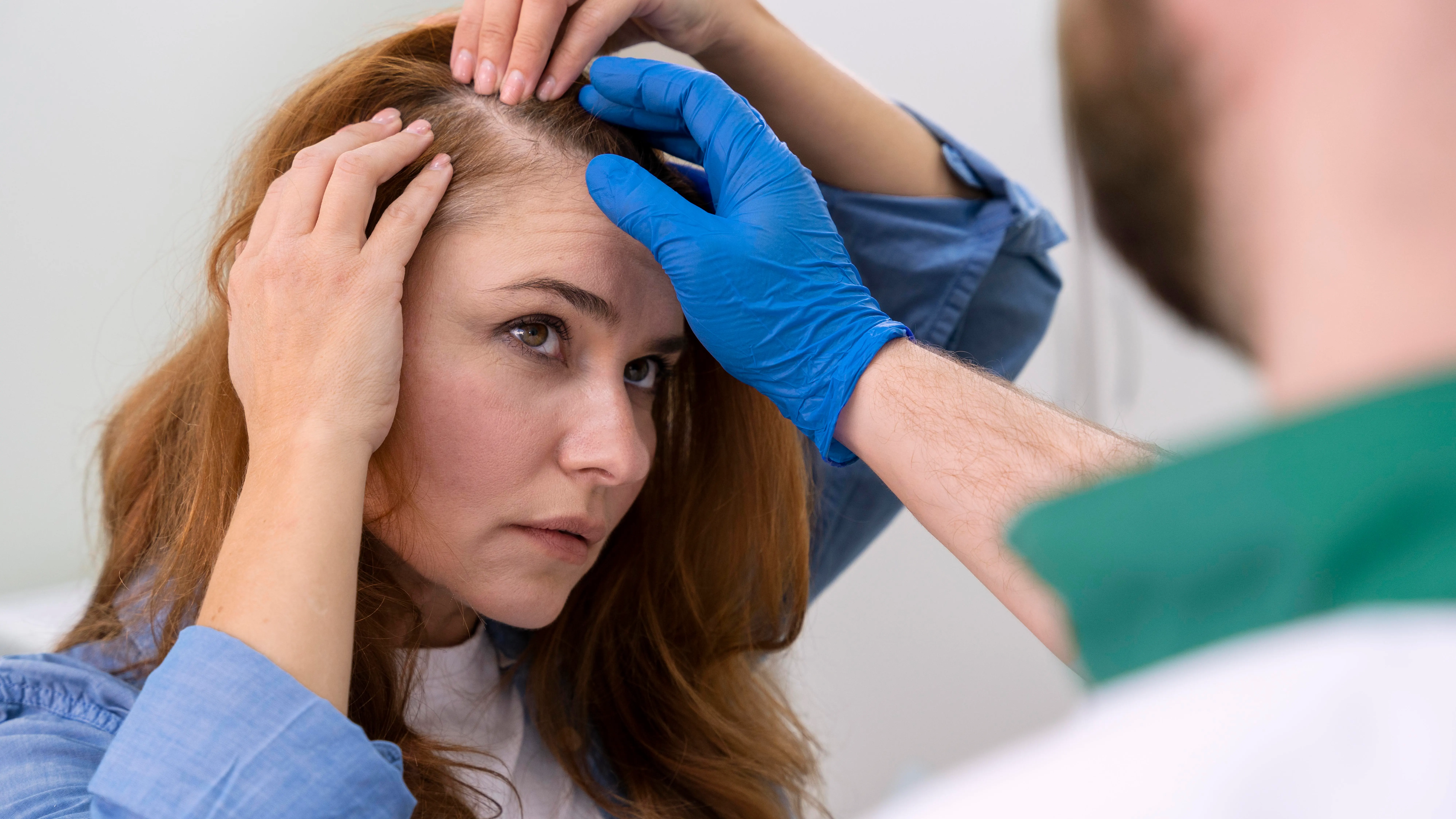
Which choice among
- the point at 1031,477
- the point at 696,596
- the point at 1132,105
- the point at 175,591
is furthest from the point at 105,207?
the point at 1132,105

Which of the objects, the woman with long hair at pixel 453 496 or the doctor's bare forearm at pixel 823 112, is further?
the doctor's bare forearm at pixel 823 112

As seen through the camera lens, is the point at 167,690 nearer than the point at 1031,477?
Yes

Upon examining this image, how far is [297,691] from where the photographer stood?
2.19 ft

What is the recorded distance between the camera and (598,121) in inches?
41.3

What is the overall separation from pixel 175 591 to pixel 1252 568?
0.95 metres

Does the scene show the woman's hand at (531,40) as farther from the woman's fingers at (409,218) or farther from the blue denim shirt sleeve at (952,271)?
the blue denim shirt sleeve at (952,271)

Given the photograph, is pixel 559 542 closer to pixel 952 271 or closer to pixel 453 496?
pixel 453 496

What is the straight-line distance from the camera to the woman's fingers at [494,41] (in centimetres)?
98

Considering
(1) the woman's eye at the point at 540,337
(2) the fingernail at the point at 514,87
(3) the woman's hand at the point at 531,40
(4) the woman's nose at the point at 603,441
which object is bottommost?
(4) the woman's nose at the point at 603,441

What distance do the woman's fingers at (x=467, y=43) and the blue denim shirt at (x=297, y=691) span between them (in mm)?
468

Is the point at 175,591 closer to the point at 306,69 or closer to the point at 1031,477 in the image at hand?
the point at 1031,477

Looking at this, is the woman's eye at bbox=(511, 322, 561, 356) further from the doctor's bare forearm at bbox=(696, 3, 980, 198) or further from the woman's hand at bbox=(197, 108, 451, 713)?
the doctor's bare forearm at bbox=(696, 3, 980, 198)

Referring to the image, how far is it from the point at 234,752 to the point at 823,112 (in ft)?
3.01

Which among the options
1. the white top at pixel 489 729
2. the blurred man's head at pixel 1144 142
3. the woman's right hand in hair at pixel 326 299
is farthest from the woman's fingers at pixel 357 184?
the blurred man's head at pixel 1144 142
